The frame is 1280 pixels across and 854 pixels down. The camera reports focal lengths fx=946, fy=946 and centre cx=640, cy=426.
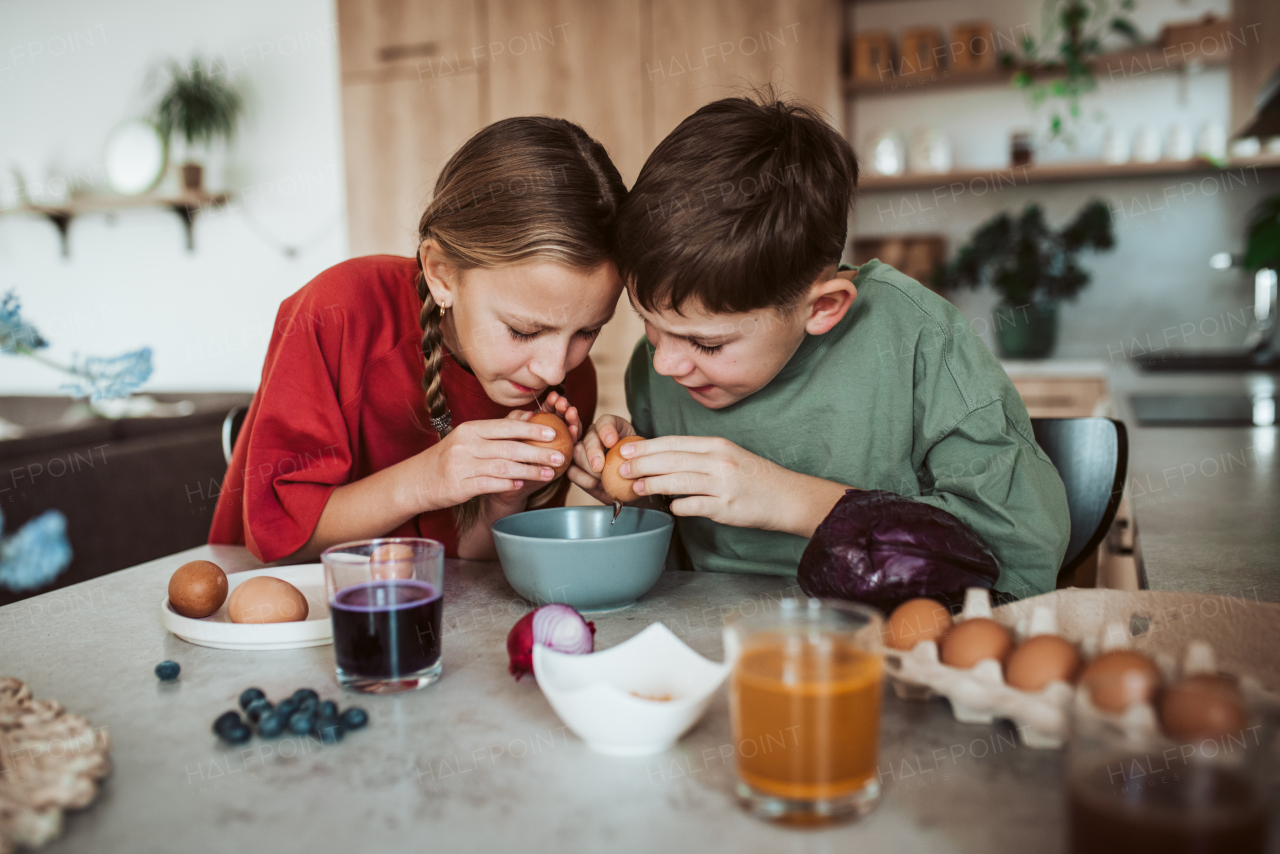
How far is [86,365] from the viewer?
1.89 metres

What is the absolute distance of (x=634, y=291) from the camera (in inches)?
41.1

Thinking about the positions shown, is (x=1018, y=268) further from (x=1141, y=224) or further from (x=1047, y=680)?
(x=1047, y=680)

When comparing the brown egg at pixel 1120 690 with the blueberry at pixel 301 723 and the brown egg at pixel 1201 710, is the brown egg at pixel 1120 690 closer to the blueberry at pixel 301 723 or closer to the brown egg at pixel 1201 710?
the brown egg at pixel 1201 710

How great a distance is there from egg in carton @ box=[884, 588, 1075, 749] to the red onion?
24 cm

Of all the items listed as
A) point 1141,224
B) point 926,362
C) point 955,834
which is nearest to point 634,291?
point 926,362

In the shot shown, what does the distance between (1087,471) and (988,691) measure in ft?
2.41

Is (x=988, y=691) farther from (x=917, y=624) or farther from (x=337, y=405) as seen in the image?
(x=337, y=405)

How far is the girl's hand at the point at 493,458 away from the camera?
1.03 meters

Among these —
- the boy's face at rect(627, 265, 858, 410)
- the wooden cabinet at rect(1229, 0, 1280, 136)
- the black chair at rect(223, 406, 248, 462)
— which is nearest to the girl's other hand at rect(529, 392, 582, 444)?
the boy's face at rect(627, 265, 858, 410)

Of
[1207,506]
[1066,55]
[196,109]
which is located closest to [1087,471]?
[1207,506]

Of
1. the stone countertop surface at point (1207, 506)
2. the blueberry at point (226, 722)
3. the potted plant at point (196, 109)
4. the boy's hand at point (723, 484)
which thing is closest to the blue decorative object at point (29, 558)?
the blueberry at point (226, 722)

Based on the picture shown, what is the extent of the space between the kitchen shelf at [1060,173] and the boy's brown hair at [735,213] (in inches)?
88.9

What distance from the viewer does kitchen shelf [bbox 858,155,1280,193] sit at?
314cm

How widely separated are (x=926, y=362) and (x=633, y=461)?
0.40 m
